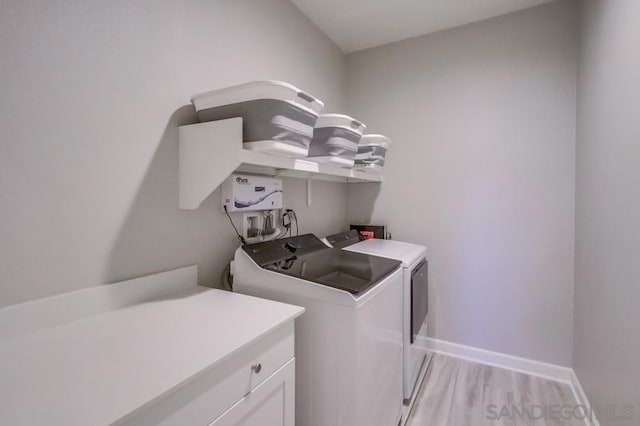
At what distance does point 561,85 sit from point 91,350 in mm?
3014

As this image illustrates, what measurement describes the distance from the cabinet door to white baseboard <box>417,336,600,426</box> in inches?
51.2

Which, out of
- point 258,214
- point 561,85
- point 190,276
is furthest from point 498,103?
point 190,276

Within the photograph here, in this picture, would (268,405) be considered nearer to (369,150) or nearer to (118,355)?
(118,355)

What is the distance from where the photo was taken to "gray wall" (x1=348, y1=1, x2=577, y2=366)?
2.13 m

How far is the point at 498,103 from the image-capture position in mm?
2303

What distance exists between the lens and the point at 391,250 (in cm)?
214

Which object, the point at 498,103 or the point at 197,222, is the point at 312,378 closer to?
the point at 197,222

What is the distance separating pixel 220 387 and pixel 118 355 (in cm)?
29

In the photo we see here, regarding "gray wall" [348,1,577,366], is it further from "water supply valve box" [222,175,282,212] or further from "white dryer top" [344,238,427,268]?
"water supply valve box" [222,175,282,212]

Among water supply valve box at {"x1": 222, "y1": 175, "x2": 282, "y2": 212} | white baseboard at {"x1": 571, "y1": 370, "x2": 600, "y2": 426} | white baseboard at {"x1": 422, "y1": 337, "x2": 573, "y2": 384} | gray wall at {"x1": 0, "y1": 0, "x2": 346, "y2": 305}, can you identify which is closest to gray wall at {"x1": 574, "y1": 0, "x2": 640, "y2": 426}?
white baseboard at {"x1": 571, "y1": 370, "x2": 600, "y2": 426}

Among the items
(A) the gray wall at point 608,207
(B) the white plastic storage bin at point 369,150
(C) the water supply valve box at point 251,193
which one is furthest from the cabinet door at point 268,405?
(B) the white plastic storage bin at point 369,150

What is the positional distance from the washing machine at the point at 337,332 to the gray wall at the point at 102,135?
0.34 m

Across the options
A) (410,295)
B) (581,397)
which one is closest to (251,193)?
(410,295)

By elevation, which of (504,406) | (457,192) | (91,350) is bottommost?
(504,406)
